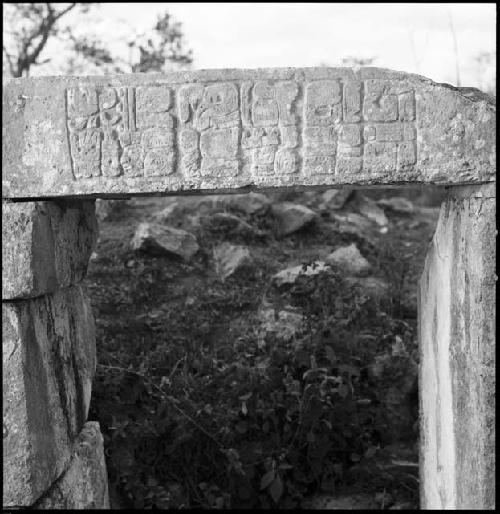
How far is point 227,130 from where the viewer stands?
266 centimetres

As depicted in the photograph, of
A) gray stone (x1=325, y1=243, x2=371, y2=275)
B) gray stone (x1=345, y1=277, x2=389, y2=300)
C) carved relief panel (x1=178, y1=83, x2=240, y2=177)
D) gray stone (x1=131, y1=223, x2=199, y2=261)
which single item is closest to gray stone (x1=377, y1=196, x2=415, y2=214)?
gray stone (x1=325, y1=243, x2=371, y2=275)

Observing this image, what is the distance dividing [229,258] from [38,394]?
8.34 feet

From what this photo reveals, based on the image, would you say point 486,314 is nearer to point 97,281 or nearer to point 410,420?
point 410,420

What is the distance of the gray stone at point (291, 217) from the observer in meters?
5.61

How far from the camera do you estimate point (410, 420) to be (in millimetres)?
4363

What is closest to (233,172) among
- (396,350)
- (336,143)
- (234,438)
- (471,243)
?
(336,143)

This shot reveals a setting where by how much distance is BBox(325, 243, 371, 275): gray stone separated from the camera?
5.15 m

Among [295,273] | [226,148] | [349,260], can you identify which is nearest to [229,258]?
[295,273]

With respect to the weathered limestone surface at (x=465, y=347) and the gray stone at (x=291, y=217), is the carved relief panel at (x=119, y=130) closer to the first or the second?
the weathered limestone surface at (x=465, y=347)

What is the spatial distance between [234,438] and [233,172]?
1.97 metres

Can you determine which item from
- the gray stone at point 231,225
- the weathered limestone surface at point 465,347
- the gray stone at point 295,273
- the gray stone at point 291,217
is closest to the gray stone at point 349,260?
the gray stone at point 295,273

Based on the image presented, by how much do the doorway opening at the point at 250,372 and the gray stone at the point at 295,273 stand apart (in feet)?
0.03

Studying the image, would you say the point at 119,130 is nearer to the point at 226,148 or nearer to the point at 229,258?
the point at 226,148

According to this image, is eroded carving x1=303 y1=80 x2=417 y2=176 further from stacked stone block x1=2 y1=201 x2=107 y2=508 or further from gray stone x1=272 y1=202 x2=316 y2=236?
gray stone x1=272 y1=202 x2=316 y2=236
